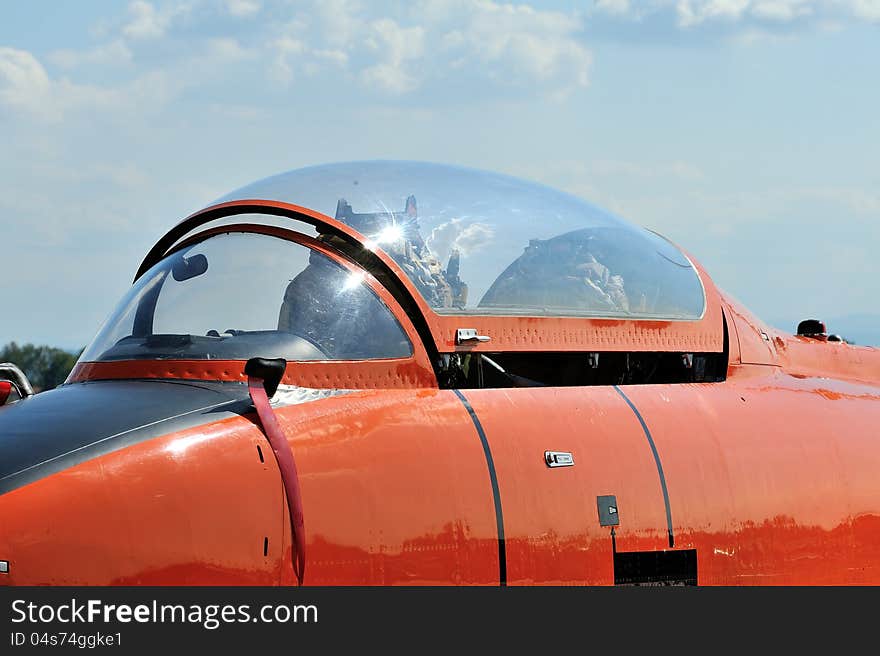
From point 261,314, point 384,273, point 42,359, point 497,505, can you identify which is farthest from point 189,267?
point 42,359

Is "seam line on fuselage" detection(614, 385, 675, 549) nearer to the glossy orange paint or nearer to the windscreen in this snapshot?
the glossy orange paint

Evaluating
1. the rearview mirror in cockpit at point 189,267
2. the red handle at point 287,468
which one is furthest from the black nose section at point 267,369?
the rearview mirror in cockpit at point 189,267

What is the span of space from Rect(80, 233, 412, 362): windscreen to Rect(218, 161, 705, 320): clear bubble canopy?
33 cm

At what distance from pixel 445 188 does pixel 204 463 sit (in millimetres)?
2564

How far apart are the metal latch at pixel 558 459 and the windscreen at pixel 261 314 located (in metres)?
0.93

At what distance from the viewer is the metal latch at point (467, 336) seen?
6539 mm

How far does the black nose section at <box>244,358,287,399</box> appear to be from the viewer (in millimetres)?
5824

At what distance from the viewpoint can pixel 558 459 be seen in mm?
6191

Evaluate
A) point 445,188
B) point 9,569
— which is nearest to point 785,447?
point 445,188

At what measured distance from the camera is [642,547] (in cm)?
624

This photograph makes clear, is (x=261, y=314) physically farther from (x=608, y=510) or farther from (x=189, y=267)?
(x=608, y=510)

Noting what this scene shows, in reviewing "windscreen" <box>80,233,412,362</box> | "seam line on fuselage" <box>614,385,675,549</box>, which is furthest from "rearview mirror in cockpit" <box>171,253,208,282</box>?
"seam line on fuselage" <box>614,385,675,549</box>

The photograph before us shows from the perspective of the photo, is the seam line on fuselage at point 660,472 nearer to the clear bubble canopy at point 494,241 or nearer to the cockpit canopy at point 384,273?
the cockpit canopy at point 384,273

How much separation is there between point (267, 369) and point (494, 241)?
190 centimetres
